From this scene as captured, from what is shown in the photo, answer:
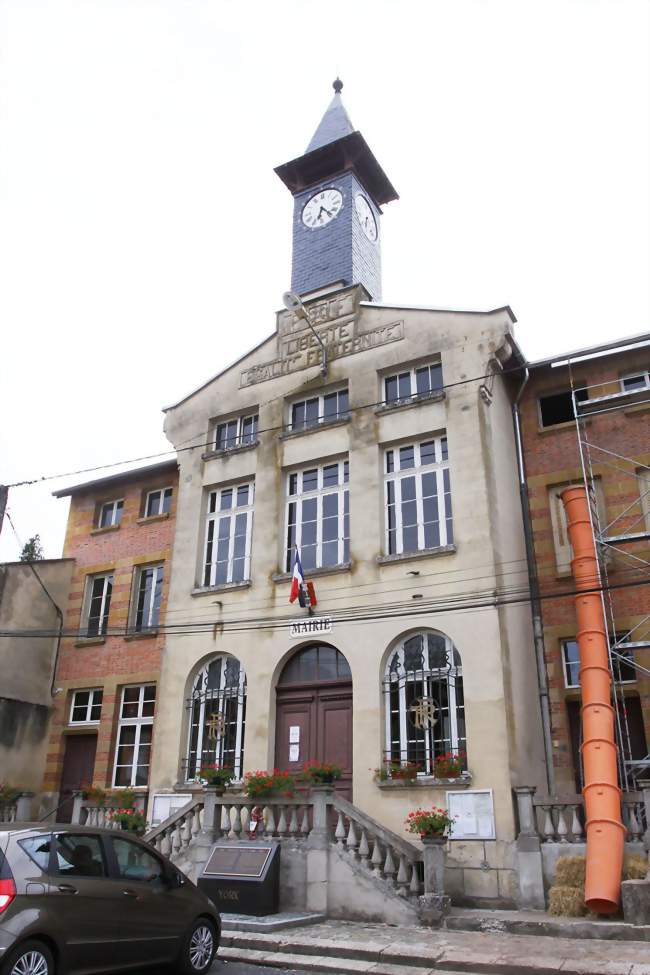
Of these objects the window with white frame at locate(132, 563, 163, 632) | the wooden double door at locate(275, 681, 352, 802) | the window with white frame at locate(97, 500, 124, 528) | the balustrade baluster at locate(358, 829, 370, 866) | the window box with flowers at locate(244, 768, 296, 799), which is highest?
the window with white frame at locate(97, 500, 124, 528)

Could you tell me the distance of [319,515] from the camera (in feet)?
60.6

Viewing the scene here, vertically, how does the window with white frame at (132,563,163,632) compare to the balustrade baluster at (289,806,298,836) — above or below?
above

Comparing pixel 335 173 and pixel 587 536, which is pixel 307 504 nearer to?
pixel 587 536

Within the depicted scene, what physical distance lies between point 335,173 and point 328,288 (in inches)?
200

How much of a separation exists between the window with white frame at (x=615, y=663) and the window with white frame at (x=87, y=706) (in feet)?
36.8

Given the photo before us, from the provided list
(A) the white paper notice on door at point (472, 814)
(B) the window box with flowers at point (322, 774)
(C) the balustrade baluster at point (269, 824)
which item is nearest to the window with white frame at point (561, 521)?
(A) the white paper notice on door at point (472, 814)

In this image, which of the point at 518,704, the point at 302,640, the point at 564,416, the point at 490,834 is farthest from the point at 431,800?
the point at 564,416

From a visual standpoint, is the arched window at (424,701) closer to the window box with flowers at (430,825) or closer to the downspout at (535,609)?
the downspout at (535,609)

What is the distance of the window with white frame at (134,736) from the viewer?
62.9ft

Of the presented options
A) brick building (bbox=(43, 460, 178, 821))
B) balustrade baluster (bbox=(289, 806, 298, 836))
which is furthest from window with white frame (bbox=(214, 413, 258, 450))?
balustrade baluster (bbox=(289, 806, 298, 836))

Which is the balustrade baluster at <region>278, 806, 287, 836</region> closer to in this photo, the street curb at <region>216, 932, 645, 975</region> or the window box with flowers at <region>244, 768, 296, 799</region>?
the window box with flowers at <region>244, 768, 296, 799</region>

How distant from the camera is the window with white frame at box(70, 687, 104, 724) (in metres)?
20.5

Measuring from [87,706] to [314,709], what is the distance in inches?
274

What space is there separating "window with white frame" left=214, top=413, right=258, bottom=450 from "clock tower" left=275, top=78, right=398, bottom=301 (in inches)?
156
